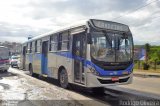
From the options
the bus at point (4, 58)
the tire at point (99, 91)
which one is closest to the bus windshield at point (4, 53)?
the bus at point (4, 58)

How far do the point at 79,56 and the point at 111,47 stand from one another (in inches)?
60.9

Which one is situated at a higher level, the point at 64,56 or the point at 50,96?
the point at 64,56

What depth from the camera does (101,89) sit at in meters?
14.1

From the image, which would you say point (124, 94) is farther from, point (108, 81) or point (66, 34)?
point (66, 34)

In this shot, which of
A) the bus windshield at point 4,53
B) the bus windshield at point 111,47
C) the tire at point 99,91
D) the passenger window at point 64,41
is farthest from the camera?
the bus windshield at point 4,53

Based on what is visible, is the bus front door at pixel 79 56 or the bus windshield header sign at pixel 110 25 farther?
the bus front door at pixel 79 56

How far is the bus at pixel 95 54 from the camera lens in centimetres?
1217

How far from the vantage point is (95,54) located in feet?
40.1

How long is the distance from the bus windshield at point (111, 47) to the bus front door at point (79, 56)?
0.74 meters

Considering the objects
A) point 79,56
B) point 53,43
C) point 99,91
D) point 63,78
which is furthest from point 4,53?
point 79,56

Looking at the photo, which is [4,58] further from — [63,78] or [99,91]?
[99,91]

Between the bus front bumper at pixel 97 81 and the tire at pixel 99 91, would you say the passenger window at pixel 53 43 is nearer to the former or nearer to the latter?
the tire at pixel 99 91

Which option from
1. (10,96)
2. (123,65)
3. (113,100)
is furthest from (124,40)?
(10,96)

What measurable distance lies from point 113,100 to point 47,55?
24.3 feet
